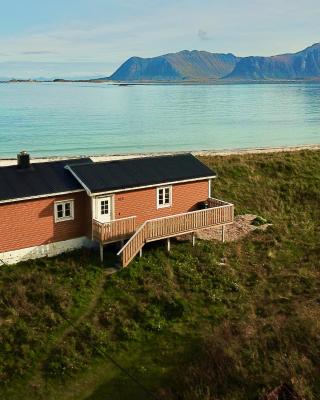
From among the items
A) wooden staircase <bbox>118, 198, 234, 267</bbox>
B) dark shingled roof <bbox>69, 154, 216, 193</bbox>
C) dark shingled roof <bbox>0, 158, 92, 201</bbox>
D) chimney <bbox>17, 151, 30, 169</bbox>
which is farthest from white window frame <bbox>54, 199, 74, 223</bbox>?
wooden staircase <bbox>118, 198, 234, 267</bbox>

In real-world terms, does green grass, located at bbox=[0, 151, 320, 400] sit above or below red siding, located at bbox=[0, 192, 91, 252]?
below

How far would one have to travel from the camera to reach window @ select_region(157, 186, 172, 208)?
2669cm

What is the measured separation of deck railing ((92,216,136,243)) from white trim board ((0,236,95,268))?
120 centimetres

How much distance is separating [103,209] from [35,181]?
3665 millimetres

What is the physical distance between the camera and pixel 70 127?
93875mm

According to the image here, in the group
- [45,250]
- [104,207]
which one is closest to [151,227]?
[104,207]

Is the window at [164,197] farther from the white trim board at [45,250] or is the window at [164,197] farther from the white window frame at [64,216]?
the white window frame at [64,216]

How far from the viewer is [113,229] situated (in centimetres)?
2402

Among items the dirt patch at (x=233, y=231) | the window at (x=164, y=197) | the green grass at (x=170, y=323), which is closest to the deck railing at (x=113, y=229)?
the green grass at (x=170, y=323)

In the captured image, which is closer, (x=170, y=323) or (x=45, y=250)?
(x=170, y=323)

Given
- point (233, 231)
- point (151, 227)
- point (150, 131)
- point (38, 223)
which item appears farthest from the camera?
point (150, 131)

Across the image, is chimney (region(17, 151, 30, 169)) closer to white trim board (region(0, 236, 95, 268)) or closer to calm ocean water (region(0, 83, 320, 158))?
white trim board (region(0, 236, 95, 268))

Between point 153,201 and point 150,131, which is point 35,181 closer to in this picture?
point 153,201

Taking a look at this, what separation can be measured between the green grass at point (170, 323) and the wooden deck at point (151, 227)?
0.97 meters
